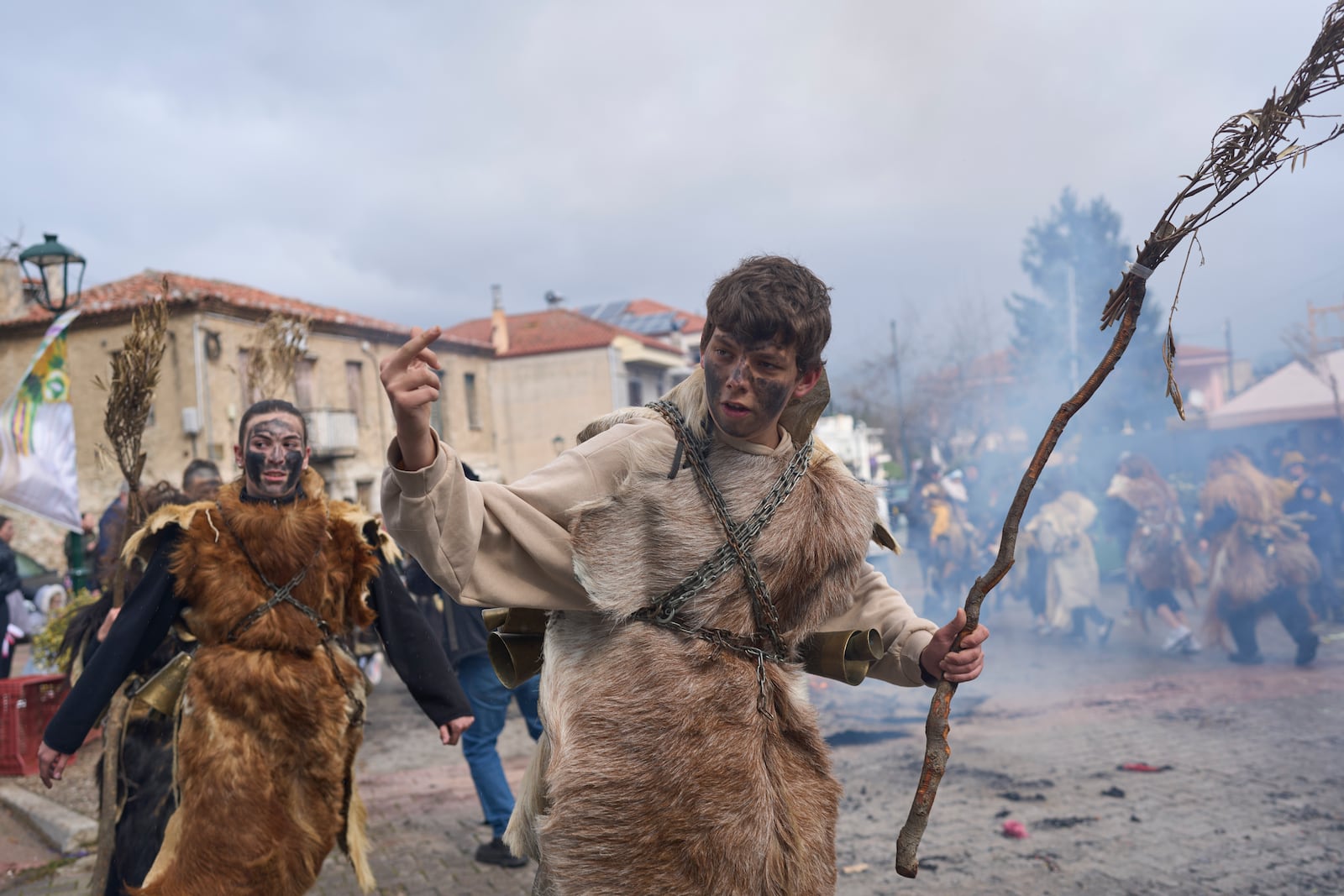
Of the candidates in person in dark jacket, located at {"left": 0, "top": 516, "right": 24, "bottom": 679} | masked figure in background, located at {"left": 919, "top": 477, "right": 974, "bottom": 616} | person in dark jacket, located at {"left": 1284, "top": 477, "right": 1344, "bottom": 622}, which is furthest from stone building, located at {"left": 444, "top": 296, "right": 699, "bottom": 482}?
person in dark jacket, located at {"left": 0, "top": 516, "right": 24, "bottom": 679}

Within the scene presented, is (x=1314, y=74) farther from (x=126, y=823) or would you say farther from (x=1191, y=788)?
(x=1191, y=788)

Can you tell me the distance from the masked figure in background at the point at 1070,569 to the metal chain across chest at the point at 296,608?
380 inches

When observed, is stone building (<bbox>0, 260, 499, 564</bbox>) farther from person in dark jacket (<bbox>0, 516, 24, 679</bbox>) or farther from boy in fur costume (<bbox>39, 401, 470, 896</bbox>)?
boy in fur costume (<bbox>39, 401, 470, 896</bbox>)

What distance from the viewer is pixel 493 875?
5.18m

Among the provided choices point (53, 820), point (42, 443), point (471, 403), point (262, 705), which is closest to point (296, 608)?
point (262, 705)

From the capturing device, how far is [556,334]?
4519cm

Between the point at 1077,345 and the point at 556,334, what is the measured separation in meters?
29.9

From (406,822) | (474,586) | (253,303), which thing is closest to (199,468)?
(406,822)

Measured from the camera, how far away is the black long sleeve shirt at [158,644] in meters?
3.69

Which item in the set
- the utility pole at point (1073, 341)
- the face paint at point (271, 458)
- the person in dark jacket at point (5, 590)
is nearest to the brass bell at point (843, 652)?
the face paint at point (271, 458)

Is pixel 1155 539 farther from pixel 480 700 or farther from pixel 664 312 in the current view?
pixel 664 312

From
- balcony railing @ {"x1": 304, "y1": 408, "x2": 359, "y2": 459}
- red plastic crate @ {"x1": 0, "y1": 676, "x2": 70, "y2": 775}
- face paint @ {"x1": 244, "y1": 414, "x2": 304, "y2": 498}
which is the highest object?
balcony railing @ {"x1": 304, "y1": 408, "x2": 359, "y2": 459}

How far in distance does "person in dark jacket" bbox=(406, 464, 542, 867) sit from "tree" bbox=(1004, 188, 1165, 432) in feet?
32.4

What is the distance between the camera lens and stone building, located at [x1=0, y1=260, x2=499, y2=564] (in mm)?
24953
